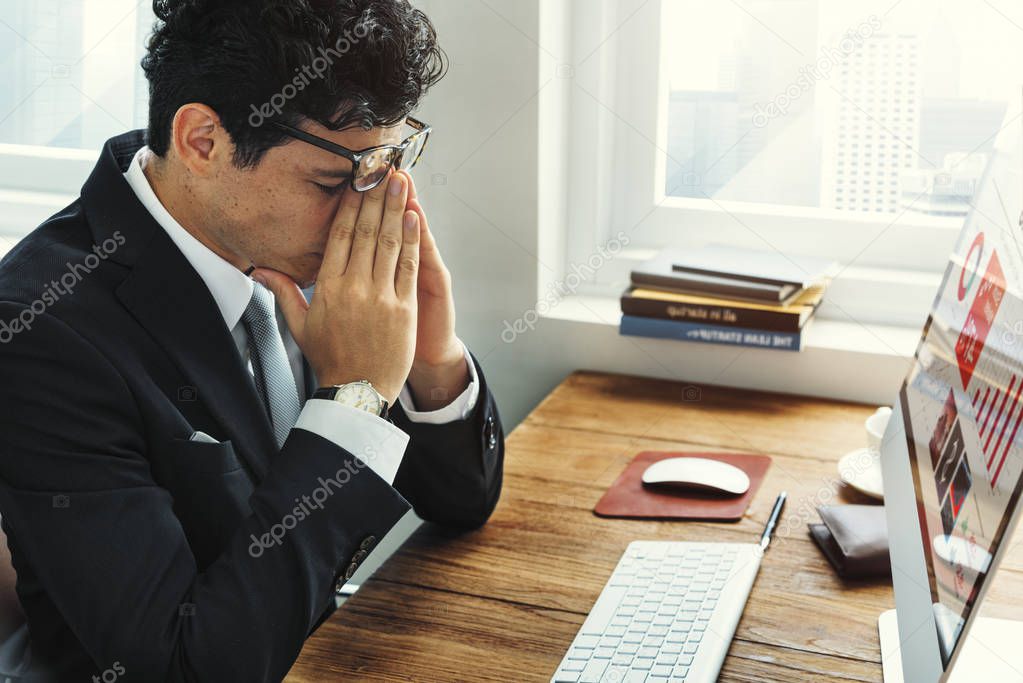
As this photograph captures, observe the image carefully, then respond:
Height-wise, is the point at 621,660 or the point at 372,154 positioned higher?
the point at 372,154

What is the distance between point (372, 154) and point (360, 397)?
0.80 feet

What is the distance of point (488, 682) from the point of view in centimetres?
100

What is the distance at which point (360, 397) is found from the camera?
1037 millimetres

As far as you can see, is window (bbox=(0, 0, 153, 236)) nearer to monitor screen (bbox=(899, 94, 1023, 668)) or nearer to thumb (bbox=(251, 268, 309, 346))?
thumb (bbox=(251, 268, 309, 346))

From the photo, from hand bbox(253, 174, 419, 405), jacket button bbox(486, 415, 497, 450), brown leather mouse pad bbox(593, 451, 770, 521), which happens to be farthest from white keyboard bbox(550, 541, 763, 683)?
hand bbox(253, 174, 419, 405)

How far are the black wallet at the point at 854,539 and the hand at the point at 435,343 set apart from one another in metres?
0.48

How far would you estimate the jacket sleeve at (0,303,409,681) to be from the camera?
0.90 metres

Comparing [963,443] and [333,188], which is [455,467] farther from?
[963,443]

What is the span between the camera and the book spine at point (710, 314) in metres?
1.72

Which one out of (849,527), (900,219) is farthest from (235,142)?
(900,219)

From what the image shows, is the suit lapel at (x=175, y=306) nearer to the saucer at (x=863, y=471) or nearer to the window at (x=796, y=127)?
the saucer at (x=863, y=471)

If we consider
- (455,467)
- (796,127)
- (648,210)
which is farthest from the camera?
(648,210)

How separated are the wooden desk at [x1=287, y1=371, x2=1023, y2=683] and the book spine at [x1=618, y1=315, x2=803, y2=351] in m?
0.11

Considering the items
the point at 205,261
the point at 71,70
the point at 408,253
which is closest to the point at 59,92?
the point at 71,70
